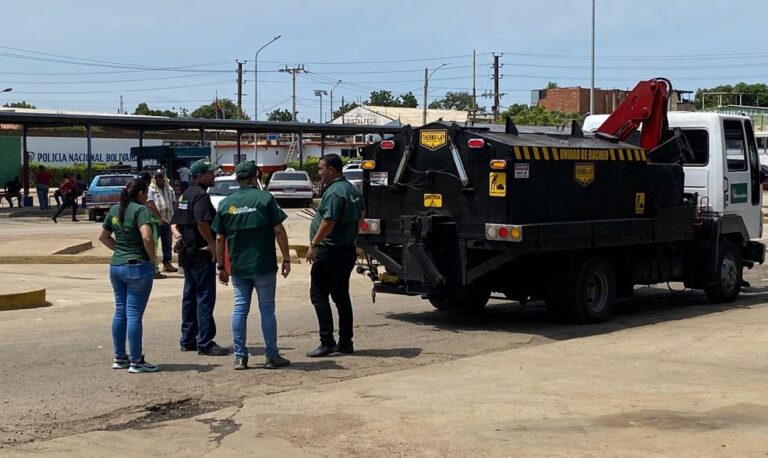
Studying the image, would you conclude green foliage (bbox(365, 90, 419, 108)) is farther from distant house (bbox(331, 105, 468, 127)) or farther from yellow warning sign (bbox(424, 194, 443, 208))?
yellow warning sign (bbox(424, 194, 443, 208))

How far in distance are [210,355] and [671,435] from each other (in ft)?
15.5

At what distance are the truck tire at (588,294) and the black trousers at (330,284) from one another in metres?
3.17

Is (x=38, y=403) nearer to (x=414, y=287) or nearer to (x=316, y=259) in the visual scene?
(x=316, y=259)

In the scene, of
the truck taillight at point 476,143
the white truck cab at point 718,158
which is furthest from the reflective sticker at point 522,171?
the white truck cab at point 718,158

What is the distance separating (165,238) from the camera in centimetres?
1731

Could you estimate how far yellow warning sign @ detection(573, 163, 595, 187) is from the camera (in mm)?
12000

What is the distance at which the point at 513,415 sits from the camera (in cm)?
745

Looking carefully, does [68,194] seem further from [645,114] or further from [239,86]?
[239,86]

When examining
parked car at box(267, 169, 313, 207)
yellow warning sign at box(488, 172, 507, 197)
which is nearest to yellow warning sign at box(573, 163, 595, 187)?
yellow warning sign at box(488, 172, 507, 197)

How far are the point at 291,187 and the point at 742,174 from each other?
30064 mm

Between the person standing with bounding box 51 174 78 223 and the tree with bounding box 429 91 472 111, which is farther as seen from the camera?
the tree with bounding box 429 91 472 111

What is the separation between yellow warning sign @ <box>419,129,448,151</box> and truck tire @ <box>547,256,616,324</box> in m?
2.11

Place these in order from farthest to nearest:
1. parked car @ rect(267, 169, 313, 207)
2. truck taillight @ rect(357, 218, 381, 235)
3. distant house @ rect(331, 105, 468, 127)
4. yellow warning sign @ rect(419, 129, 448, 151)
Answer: distant house @ rect(331, 105, 468, 127) < parked car @ rect(267, 169, 313, 207) < truck taillight @ rect(357, 218, 381, 235) < yellow warning sign @ rect(419, 129, 448, 151)

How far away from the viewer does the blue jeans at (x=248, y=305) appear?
29.7ft
